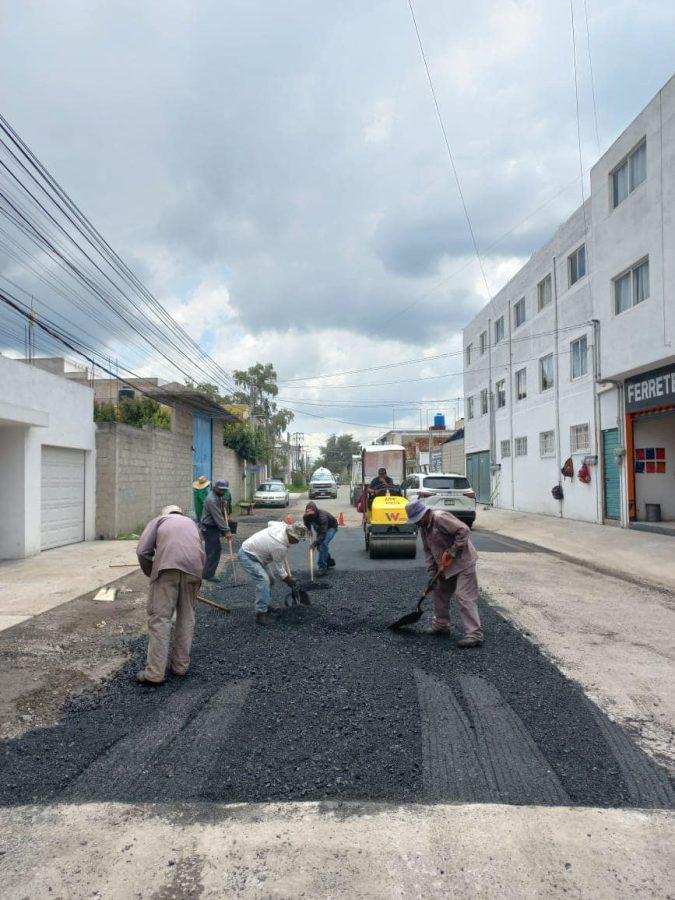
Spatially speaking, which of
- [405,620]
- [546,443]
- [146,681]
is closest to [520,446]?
[546,443]

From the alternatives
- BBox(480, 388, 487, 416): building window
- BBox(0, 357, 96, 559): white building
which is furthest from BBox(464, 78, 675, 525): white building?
BBox(0, 357, 96, 559): white building

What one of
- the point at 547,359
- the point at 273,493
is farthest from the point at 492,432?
the point at 273,493

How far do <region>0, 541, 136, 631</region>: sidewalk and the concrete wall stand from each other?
137cm

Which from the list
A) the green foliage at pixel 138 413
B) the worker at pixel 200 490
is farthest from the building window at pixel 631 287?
the green foliage at pixel 138 413

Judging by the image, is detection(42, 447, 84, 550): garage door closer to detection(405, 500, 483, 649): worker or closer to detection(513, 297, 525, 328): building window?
detection(405, 500, 483, 649): worker

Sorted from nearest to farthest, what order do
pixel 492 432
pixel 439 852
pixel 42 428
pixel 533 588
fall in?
pixel 439 852, pixel 533 588, pixel 42 428, pixel 492 432

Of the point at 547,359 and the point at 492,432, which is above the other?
the point at 547,359

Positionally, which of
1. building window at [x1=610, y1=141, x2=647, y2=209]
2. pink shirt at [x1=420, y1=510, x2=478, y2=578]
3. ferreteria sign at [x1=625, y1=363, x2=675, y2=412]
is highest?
building window at [x1=610, y1=141, x2=647, y2=209]

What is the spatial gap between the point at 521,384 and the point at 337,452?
85.3 metres

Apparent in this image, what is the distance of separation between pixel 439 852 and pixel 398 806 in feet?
1.48

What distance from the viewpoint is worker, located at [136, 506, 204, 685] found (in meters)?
5.43

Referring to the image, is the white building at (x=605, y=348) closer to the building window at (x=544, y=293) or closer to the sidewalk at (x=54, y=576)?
the building window at (x=544, y=293)

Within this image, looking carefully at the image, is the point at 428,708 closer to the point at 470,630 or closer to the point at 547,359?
the point at 470,630

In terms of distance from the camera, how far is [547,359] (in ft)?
76.3
